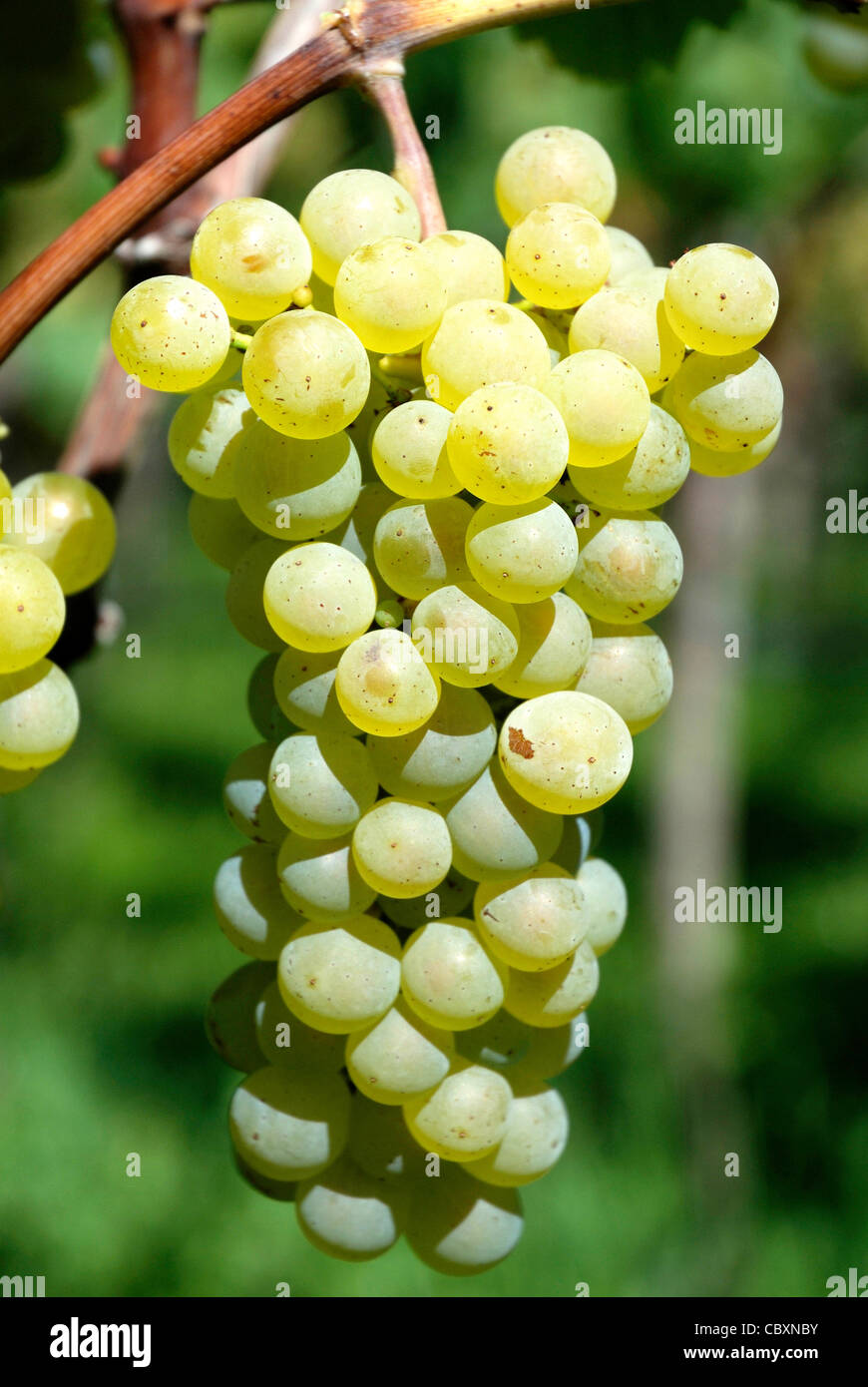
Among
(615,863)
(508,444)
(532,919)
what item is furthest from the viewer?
(615,863)

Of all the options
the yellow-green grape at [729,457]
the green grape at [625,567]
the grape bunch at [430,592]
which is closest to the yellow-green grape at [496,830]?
the grape bunch at [430,592]

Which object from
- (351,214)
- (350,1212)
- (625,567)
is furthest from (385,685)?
(350,1212)

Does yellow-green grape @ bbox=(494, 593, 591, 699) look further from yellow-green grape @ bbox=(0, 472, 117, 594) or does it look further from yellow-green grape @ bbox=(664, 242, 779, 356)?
yellow-green grape @ bbox=(0, 472, 117, 594)

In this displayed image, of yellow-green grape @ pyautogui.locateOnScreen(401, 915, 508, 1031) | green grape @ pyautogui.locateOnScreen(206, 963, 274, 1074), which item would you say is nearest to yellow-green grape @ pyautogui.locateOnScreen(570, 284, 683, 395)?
yellow-green grape @ pyautogui.locateOnScreen(401, 915, 508, 1031)

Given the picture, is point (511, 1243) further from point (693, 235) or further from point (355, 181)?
point (693, 235)

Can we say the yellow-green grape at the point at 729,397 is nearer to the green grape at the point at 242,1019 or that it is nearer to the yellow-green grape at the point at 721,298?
the yellow-green grape at the point at 721,298

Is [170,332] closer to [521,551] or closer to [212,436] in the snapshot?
[212,436]
